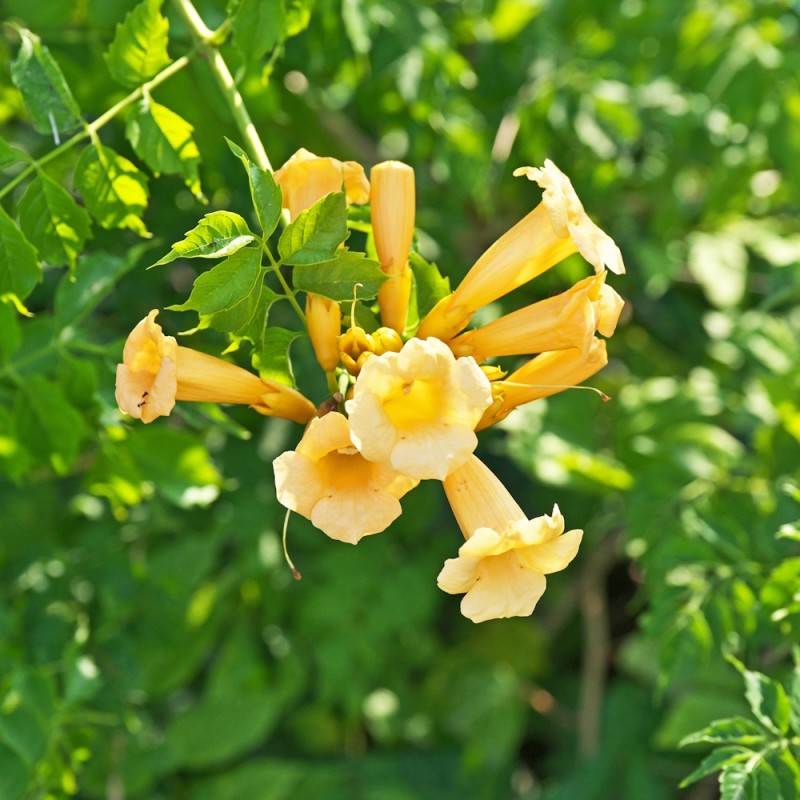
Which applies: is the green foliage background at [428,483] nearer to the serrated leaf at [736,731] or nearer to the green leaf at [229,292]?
the serrated leaf at [736,731]

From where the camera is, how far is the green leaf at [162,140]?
179 centimetres

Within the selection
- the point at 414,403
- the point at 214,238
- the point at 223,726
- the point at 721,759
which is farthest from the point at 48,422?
the point at 223,726

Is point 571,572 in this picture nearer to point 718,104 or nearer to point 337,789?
point 337,789

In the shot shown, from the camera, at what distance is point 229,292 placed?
1421 mm

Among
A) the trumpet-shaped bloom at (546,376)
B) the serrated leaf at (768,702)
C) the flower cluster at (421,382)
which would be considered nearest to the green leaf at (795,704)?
the serrated leaf at (768,702)

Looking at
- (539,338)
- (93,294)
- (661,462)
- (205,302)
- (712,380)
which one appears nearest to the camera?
(205,302)

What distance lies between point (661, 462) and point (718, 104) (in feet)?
4.08

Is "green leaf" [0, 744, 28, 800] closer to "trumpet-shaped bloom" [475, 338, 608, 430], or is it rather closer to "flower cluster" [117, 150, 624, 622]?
"flower cluster" [117, 150, 624, 622]

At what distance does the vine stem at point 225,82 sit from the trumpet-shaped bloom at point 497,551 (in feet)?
2.03

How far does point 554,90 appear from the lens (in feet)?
10.4

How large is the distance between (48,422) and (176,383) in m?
0.75

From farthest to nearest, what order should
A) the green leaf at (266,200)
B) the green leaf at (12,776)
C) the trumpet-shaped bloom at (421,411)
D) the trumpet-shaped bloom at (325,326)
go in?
the green leaf at (12,776) → the trumpet-shaped bloom at (325,326) → the green leaf at (266,200) → the trumpet-shaped bloom at (421,411)

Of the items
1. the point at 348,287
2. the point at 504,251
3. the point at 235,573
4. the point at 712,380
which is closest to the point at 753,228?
the point at 712,380

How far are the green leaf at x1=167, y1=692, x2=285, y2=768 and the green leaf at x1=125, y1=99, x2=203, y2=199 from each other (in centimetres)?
198
